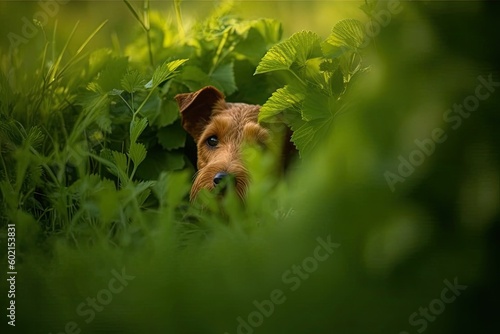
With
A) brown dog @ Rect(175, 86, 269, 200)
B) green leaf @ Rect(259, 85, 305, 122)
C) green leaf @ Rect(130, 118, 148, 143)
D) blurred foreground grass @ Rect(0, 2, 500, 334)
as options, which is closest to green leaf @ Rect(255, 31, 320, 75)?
green leaf @ Rect(259, 85, 305, 122)

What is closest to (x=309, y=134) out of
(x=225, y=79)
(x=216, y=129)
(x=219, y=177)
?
(x=219, y=177)

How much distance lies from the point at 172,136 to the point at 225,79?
28 centimetres

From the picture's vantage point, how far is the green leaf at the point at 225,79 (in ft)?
8.36

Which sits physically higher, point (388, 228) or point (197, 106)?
point (388, 228)

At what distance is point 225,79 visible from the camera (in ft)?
8.38

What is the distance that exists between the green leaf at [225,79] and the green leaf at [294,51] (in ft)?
2.46

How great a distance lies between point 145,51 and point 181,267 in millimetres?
2022

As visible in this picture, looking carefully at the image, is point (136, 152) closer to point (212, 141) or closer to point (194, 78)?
point (212, 141)

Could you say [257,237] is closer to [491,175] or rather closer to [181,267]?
[181,267]

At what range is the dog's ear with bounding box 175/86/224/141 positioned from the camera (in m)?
2.38

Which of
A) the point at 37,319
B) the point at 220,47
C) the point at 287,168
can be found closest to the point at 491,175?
the point at 37,319

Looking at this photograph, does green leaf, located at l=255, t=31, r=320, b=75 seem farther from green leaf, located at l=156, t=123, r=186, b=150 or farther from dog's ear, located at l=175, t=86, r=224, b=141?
green leaf, located at l=156, t=123, r=186, b=150

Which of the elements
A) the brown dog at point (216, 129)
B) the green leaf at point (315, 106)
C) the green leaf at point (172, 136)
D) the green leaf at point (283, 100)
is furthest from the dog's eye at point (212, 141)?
the green leaf at point (315, 106)

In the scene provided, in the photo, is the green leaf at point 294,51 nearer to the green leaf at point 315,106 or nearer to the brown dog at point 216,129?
the green leaf at point 315,106
